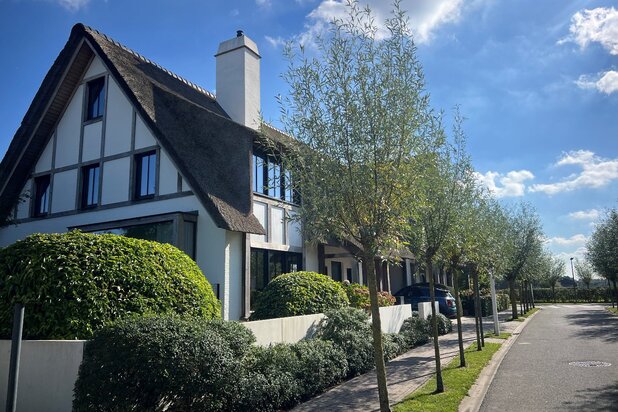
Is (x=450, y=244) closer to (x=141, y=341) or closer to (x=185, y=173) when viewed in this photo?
(x=141, y=341)

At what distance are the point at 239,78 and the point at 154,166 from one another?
5389 millimetres

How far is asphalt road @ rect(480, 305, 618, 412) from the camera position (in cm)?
721

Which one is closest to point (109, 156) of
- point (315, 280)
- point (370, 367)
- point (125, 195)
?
point (125, 195)

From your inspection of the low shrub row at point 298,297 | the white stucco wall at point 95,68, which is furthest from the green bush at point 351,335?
the white stucco wall at point 95,68

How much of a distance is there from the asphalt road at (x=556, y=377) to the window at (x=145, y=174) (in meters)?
10.9

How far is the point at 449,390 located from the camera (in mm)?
7844

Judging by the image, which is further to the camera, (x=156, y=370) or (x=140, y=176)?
(x=140, y=176)

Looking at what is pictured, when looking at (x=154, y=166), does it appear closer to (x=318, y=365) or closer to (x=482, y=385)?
(x=318, y=365)

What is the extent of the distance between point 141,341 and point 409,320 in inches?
434

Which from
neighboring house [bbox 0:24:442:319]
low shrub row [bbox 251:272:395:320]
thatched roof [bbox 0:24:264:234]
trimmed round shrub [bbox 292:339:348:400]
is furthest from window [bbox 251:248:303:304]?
trimmed round shrub [bbox 292:339:348:400]

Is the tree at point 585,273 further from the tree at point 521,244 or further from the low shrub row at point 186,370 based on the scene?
the low shrub row at point 186,370

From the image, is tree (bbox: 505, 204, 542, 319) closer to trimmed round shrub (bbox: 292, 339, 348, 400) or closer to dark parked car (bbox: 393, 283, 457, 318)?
dark parked car (bbox: 393, 283, 457, 318)

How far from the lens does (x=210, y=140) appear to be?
47.3 feet

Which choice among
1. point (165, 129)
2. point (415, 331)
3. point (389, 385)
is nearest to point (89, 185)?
point (165, 129)
